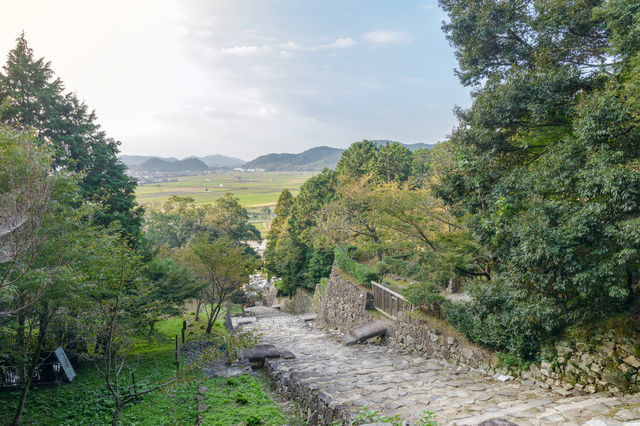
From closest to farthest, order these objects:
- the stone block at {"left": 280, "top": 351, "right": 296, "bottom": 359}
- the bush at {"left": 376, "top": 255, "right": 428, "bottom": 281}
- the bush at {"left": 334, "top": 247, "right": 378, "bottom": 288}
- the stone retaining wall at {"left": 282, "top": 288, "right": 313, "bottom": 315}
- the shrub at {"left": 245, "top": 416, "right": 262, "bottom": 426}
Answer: the shrub at {"left": 245, "top": 416, "right": 262, "bottom": 426} < the stone block at {"left": 280, "top": 351, "right": 296, "bottom": 359} < the bush at {"left": 376, "top": 255, "right": 428, "bottom": 281} < the bush at {"left": 334, "top": 247, "right": 378, "bottom": 288} < the stone retaining wall at {"left": 282, "top": 288, "right": 313, "bottom": 315}

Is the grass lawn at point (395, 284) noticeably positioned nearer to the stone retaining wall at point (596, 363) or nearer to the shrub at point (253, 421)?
the stone retaining wall at point (596, 363)

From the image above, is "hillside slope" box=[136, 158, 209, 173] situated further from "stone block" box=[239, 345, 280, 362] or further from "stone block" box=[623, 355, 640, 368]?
"stone block" box=[623, 355, 640, 368]

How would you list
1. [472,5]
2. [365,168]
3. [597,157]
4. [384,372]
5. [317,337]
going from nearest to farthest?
[597,157] → [384,372] → [472,5] → [317,337] → [365,168]

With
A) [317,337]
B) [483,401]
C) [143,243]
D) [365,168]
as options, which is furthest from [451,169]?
[365,168]

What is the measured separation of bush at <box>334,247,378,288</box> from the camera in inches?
603

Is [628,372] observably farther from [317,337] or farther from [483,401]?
[317,337]

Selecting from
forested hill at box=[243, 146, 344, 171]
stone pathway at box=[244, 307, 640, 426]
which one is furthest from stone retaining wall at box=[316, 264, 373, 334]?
forested hill at box=[243, 146, 344, 171]

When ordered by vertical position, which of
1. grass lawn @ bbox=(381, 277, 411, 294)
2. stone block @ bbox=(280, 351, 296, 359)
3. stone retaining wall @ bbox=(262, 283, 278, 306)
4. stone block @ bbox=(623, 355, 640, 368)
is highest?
stone block @ bbox=(623, 355, 640, 368)

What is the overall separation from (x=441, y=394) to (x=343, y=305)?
35.6 feet

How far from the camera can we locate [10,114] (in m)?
12.8

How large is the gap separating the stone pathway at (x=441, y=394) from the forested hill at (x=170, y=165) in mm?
109486

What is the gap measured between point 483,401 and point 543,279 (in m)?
2.57

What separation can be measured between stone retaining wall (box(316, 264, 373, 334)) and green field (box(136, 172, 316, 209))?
43185mm

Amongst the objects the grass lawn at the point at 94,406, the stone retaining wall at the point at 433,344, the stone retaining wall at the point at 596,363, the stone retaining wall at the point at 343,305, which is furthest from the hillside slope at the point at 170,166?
the stone retaining wall at the point at 596,363
